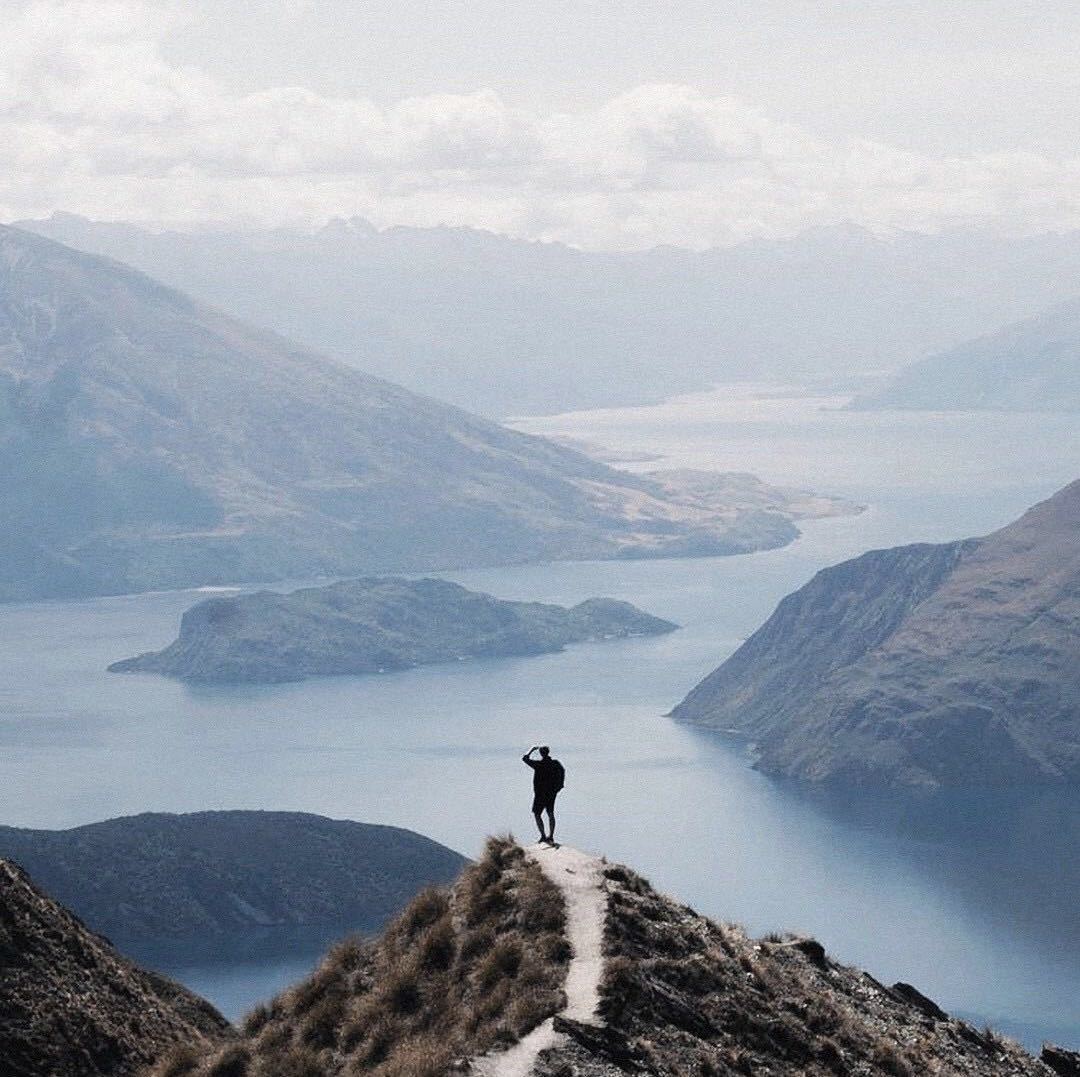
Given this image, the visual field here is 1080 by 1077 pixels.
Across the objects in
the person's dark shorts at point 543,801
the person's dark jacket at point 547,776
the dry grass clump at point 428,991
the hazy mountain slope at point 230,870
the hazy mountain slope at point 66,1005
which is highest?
the person's dark jacket at point 547,776

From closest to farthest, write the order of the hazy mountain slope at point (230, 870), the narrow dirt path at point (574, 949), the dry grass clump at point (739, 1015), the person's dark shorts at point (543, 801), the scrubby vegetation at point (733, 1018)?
the narrow dirt path at point (574, 949) → the scrubby vegetation at point (733, 1018) → the dry grass clump at point (739, 1015) → the person's dark shorts at point (543, 801) → the hazy mountain slope at point (230, 870)

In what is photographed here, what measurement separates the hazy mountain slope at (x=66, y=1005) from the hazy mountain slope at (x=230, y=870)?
99.7 meters

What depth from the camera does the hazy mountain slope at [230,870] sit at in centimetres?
13675

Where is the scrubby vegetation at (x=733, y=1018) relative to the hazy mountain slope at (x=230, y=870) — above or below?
above

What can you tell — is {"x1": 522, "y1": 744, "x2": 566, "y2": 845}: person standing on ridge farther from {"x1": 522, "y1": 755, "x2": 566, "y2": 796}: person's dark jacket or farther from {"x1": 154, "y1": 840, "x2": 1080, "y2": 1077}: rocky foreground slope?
{"x1": 154, "y1": 840, "x2": 1080, "y2": 1077}: rocky foreground slope

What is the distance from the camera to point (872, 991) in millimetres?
32625

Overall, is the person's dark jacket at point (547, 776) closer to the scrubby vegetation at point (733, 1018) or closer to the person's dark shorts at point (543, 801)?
the person's dark shorts at point (543, 801)

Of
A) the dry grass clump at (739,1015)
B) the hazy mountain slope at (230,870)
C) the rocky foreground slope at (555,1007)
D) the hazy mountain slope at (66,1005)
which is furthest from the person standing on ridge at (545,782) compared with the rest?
the hazy mountain slope at (230,870)

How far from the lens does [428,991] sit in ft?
90.7

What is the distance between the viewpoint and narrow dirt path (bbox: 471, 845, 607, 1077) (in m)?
24.5

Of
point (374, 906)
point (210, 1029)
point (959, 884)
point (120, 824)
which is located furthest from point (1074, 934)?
point (210, 1029)

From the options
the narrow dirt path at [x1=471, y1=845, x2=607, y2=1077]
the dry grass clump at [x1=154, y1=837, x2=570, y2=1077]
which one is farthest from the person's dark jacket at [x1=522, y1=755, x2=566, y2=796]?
the dry grass clump at [x1=154, y1=837, x2=570, y2=1077]

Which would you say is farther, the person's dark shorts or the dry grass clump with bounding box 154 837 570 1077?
the person's dark shorts

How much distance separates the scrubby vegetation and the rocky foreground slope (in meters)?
0.03
